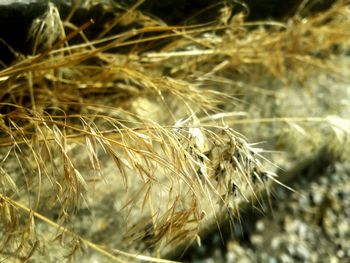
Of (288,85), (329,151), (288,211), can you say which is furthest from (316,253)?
(288,85)

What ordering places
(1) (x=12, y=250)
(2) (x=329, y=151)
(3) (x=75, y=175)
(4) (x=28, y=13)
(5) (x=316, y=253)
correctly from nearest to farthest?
(3) (x=75, y=175), (1) (x=12, y=250), (4) (x=28, y=13), (5) (x=316, y=253), (2) (x=329, y=151)

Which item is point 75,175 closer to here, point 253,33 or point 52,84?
point 52,84

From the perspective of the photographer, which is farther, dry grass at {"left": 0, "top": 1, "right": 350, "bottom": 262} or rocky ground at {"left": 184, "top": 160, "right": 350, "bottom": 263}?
rocky ground at {"left": 184, "top": 160, "right": 350, "bottom": 263}

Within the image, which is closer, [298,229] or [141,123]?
[141,123]

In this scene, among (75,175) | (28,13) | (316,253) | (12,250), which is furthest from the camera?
(316,253)

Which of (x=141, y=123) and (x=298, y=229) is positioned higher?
(x=141, y=123)

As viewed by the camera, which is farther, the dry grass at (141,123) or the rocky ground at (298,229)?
the rocky ground at (298,229)

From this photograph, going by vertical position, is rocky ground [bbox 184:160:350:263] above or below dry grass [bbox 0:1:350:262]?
below

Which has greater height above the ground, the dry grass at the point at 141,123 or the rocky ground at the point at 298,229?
the dry grass at the point at 141,123
